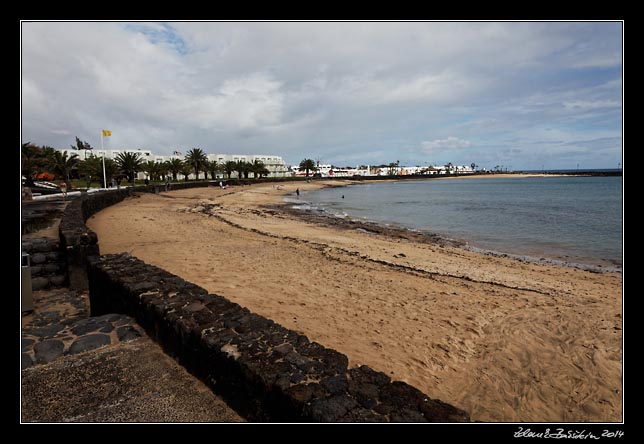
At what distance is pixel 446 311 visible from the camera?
300 inches

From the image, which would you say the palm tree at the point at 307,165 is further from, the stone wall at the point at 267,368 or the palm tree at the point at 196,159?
the stone wall at the point at 267,368

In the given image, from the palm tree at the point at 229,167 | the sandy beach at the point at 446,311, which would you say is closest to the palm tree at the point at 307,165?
the palm tree at the point at 229,167

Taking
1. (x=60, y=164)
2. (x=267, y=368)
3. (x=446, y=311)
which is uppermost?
(x=60, y=164)

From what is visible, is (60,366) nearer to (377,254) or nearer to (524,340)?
(524,340)

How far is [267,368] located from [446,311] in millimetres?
5897

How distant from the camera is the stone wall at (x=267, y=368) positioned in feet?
8.02

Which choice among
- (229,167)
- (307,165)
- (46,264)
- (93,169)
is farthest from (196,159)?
(46,264)

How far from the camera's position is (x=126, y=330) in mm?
4371

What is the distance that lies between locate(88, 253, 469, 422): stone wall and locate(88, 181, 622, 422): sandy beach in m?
2.33

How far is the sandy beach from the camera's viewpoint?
5004 millimetres

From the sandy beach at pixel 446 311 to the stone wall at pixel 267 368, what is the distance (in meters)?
2.33

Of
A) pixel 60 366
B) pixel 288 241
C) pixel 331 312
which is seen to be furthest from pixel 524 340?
pixel 288 241

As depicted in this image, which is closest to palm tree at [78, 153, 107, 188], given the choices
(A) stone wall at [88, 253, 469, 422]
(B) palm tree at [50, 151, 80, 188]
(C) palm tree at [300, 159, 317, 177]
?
(B) palm tree at [50, 151, 80, 188]

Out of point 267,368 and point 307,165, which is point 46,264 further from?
point 307,165
